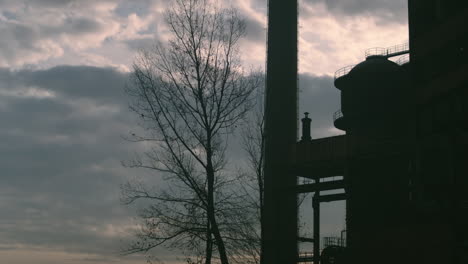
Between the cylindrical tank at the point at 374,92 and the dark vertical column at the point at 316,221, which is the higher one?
the cylindrical tank at the point at 374,92

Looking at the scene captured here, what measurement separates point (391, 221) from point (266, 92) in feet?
39.8

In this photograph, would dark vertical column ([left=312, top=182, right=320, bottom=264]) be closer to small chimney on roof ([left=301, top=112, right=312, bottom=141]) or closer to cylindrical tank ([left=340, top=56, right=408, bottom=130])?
small chimney on roof ([left=301, top=112, right=312, bottom=141])

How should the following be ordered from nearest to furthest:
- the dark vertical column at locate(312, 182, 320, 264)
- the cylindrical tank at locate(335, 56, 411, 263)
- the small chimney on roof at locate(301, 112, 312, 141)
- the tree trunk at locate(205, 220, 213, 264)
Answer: the tree trunk at locate(205, 220, 213, 264), the cylindrical tank at locate(335, 56, 411, 263), the dark vertical column at locate(312, 182, 320, 264), the small chimney on roof at locate(301, 112, 312, 141)

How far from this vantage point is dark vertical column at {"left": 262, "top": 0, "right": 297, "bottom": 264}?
35.6 meters

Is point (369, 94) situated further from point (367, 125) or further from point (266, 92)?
point (266, 92)

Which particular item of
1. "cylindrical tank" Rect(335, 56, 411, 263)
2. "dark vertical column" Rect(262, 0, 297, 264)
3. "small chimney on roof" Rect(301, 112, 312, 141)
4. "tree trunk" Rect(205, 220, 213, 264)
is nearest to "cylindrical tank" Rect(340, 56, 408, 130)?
"cylindrical tank" Rect(335, 56, 411, 263)

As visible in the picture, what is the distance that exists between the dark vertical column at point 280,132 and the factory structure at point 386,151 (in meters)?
0.06

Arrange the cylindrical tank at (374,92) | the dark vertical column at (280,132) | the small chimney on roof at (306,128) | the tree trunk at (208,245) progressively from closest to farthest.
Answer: the tree trunk at (208,245) → the cylindrical tank at (374,92) → the dark vertical column at (280,132) → the small chimney on roof at (306,128)

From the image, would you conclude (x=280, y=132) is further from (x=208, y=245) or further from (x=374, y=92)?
(x=208, y=245)

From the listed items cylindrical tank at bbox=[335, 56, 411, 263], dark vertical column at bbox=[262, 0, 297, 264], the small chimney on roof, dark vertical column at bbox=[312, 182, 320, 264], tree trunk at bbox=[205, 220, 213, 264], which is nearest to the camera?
tree trunk at bbox=[205, 220, 213, 264]

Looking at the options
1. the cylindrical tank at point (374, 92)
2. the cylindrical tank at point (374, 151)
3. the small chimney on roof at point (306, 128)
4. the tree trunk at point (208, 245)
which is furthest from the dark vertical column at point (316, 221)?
the tree trunk at point (208, 245)

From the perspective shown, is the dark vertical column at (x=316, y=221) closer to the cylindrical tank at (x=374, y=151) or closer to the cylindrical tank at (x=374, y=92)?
the cylindrical tank at (x=374, y=151)

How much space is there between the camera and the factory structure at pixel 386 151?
81.6 feet

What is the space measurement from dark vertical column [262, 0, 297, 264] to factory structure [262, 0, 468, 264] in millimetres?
65
